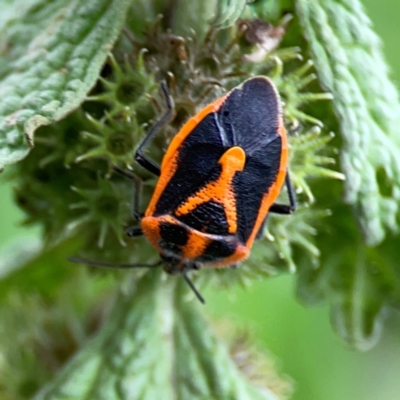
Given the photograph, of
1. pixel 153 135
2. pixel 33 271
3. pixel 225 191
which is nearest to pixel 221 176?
pixel 225 191

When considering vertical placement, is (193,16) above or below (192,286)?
above

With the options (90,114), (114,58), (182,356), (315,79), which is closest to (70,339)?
(182,356)

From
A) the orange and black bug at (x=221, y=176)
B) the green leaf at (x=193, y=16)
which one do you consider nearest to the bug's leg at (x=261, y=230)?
the orange and black bug at (x=221, y=176)

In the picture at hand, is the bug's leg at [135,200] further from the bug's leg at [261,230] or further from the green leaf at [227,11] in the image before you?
the green leaf at [227,11]

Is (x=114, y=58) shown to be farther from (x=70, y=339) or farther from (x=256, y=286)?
(x=256, y=286)

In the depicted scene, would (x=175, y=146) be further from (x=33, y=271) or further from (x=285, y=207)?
(x=33, y=271)

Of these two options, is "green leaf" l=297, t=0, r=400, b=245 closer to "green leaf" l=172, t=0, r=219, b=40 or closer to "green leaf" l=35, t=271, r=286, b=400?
"green leaf" l=172, t=0, r=219, b=40

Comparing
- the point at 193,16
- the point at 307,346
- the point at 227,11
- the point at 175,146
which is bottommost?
the point at 307,346
